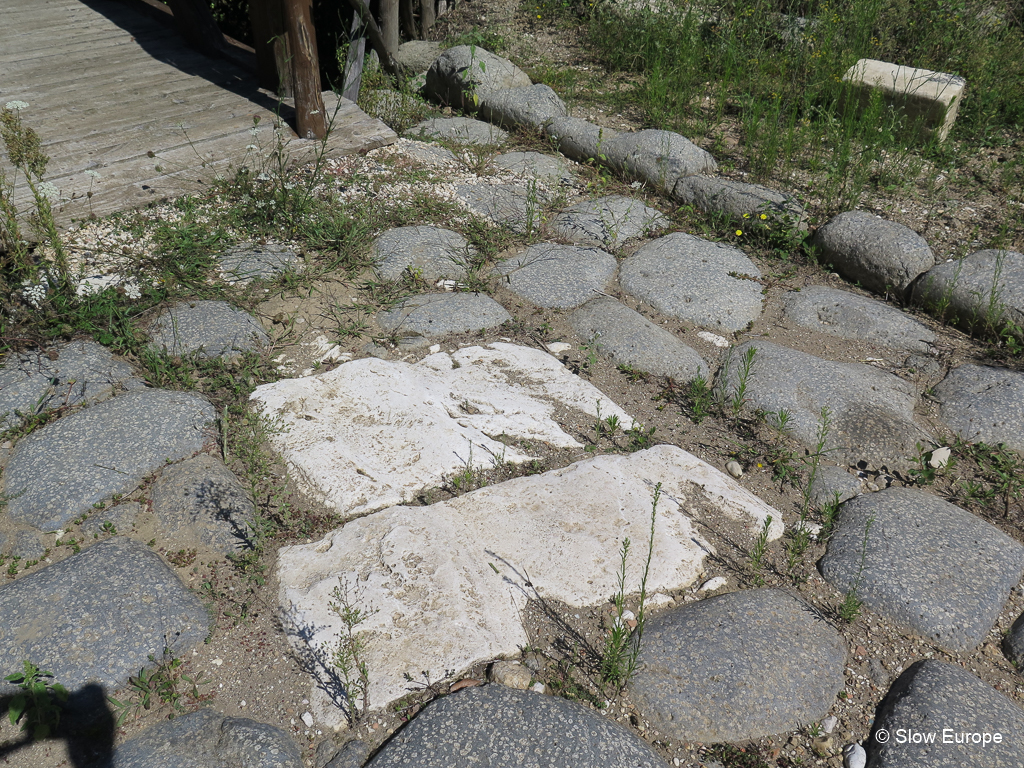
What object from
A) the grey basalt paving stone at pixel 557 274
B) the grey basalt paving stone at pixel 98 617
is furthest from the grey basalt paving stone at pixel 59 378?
the grey basalt paving stone at pixel 557 274

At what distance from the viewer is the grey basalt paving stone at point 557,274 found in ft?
11.8

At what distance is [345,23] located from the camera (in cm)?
565

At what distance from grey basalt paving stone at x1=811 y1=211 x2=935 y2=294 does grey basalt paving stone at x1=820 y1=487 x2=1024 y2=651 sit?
62.8 inches

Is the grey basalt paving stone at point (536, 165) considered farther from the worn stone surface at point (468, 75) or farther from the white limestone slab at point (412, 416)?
the white limestone slab at point (412, 416)

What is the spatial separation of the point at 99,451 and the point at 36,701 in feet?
3.02

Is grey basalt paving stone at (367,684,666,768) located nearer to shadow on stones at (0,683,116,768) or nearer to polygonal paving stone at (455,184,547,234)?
shadow on stones at (0,683,116,768)

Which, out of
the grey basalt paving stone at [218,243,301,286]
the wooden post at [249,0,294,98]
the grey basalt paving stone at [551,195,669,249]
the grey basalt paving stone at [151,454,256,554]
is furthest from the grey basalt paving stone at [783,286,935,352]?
the wooden post at [249,0,294,98]

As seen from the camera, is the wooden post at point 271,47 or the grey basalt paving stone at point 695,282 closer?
the grey basalt paving stone at point 695,282

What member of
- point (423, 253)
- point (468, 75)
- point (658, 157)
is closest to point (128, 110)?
point (468, 75)

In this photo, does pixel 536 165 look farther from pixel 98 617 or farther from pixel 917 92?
pixel 98 617

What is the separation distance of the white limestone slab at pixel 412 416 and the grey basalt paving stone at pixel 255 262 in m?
0.79

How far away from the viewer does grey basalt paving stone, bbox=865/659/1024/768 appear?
185cm

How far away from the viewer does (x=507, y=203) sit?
4297 millimetres

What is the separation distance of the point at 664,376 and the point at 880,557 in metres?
1.12
